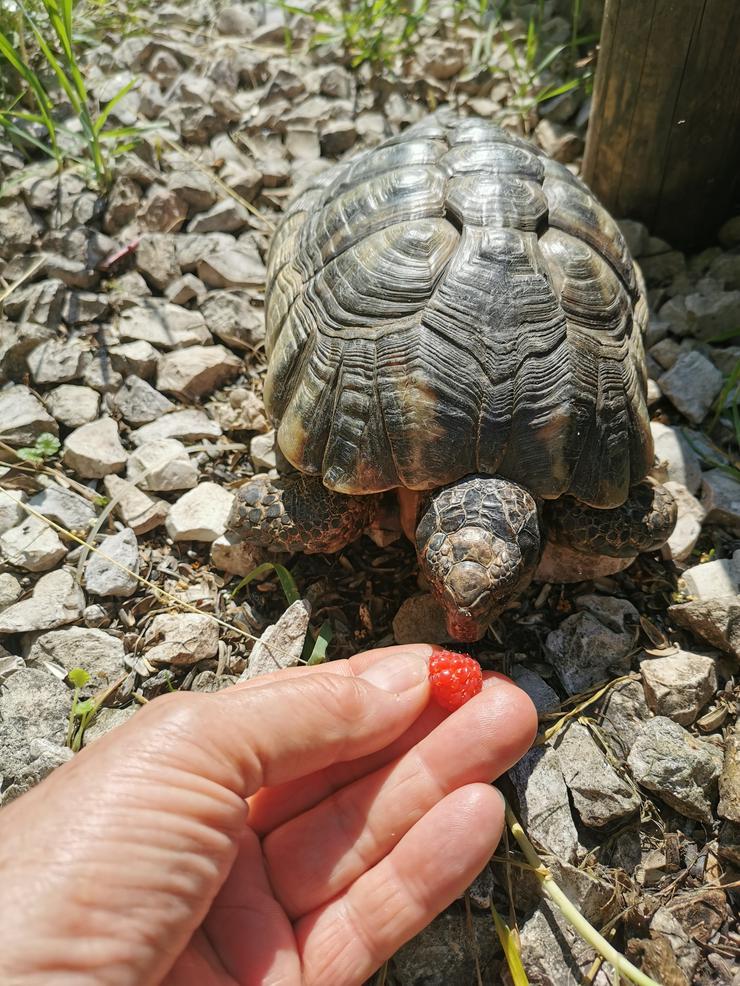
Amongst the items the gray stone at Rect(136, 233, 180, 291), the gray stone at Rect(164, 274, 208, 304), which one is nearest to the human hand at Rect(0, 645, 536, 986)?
the gray stone at Rect(164, 274, 208, 304)

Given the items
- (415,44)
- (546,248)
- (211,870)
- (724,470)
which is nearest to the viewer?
(211,870)

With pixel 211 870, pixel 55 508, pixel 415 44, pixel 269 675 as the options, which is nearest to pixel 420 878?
pixel 211 870

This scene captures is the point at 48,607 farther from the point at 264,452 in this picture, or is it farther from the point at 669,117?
the point at 669,117

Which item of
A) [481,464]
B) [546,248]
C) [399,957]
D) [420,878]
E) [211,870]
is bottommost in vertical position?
[399,957]

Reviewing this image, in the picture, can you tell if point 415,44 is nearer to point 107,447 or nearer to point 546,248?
point 546,248

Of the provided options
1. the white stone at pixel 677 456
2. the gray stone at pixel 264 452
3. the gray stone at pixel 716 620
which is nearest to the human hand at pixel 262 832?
the gray stone at pixel 716 620

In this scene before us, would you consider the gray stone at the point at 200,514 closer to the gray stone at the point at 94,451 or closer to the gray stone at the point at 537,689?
the gray stone at the point at 94,451
